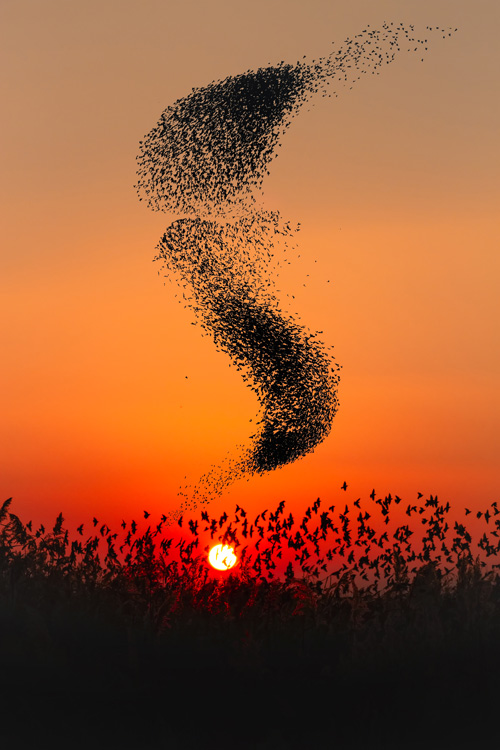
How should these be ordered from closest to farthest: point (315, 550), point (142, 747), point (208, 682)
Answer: point (142, 747) < point (208, 682) < point (315, 550)

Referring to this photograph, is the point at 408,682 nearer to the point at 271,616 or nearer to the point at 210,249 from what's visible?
the point at 271,616

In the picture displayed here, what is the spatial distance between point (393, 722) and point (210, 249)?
566 inches

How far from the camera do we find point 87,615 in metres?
16.7

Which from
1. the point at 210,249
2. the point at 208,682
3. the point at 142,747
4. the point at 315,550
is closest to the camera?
the point at 142,747

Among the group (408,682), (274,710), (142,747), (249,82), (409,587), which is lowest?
(142,747)

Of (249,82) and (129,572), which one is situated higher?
(249,82)

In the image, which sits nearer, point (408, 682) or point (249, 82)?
point (408, 682)

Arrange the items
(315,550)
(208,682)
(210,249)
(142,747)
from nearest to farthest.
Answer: (142,747) < (208,682) < (315,550) < (210,249)

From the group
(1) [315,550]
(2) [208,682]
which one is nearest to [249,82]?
(1) [315,550]

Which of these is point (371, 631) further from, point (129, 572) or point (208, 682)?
point (129, 572)

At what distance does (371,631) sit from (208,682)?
118 inches

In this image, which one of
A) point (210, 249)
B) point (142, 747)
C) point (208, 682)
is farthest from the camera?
point (210, 249)

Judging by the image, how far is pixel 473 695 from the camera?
15844 millimetres

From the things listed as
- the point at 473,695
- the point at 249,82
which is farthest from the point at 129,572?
the point at 249,82
